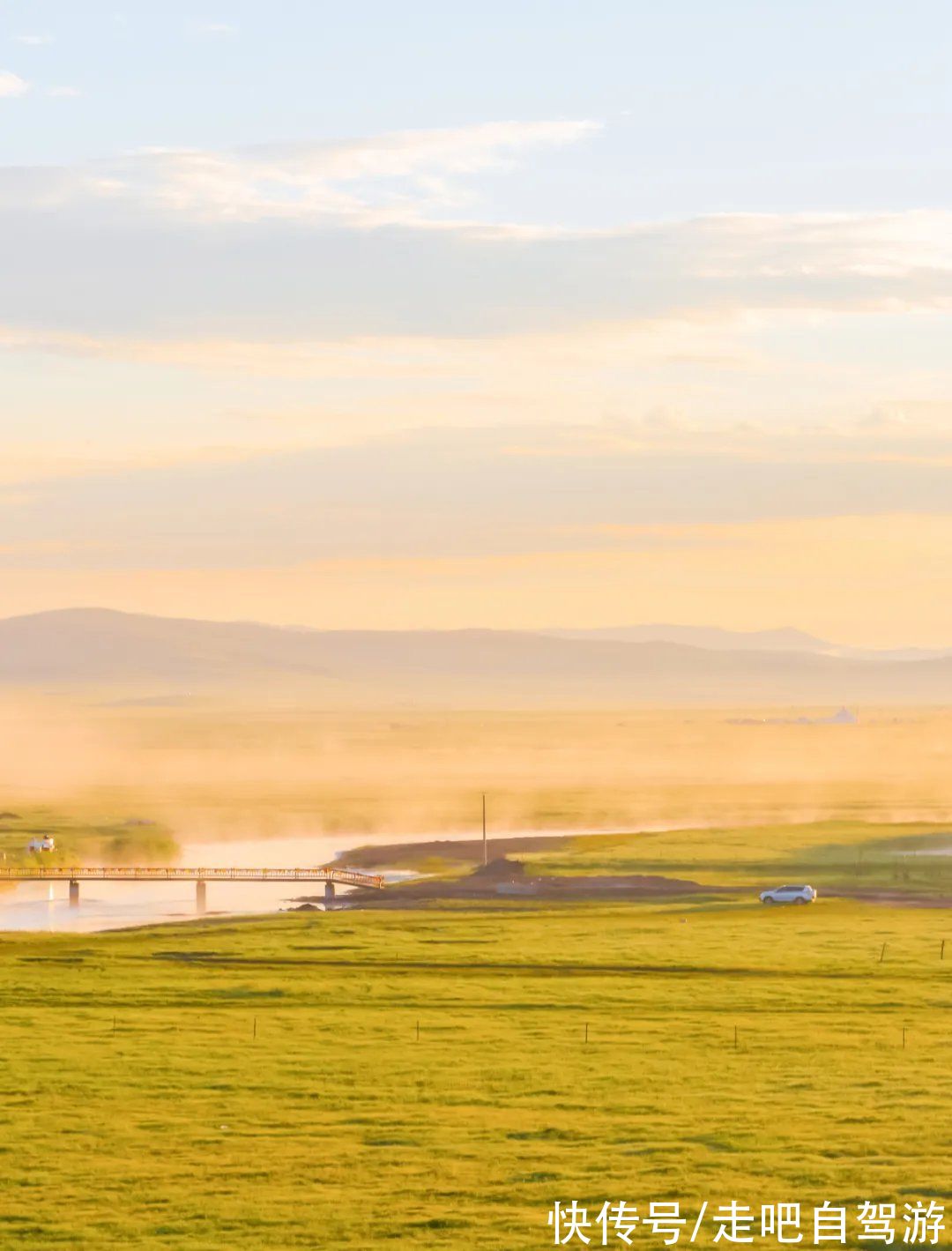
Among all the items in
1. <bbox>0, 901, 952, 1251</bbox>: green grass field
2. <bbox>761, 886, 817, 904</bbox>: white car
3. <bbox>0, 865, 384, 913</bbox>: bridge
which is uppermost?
<bbox>0, 865, 384, 913</bbox>: bridge

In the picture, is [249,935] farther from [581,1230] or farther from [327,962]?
A: [581,1230]

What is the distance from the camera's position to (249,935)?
115562 mm

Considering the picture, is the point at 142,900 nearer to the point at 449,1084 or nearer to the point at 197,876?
the point at 197,876

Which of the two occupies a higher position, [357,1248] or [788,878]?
[788,878]

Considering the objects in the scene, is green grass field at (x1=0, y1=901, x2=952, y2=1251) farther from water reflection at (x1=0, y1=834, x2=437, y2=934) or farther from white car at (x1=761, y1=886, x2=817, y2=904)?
A: water reflection at (x1=0, y1=834, x2=437, y2=934)

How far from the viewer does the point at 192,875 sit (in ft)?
539

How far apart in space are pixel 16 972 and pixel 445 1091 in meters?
40.1

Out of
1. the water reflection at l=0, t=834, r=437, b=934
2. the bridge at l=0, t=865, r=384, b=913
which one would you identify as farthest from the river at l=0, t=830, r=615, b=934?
the bridge at l=0, t=865, r=384, b=913

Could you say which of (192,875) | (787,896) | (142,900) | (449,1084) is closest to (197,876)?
(192,875)

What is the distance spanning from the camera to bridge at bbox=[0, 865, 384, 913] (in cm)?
15388

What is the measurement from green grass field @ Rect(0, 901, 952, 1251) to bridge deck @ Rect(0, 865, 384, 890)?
45.5 metres

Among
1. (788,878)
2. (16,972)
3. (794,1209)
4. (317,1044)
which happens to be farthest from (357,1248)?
(788,878)

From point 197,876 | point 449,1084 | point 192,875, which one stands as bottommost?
point 449,1084

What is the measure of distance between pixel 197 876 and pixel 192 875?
684cm
